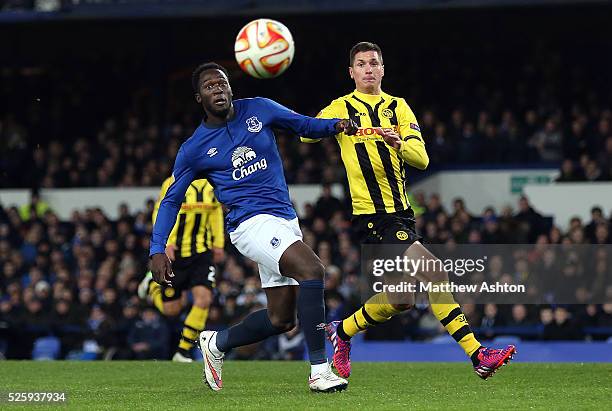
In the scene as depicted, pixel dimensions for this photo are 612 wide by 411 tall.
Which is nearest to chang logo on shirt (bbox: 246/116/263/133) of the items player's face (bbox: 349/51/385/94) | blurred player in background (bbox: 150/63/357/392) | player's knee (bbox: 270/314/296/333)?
blurred player in background (bbox: 150/63/357/392)

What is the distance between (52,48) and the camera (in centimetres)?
2720

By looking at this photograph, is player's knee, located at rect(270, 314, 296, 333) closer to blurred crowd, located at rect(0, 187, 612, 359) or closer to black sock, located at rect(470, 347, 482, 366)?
black sock, located at rect(470, 347, 482, 366)

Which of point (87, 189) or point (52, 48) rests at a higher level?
point (52, 48)

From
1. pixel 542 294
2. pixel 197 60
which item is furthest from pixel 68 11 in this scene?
pixel 542 294

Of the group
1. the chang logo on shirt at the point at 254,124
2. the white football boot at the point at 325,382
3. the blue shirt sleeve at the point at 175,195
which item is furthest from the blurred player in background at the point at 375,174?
the blue shirt sleeve at the point at 175,195

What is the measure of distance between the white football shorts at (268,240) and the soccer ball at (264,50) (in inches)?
75.4

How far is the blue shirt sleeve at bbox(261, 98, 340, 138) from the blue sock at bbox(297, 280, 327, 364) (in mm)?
995

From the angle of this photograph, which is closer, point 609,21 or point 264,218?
point 264,218

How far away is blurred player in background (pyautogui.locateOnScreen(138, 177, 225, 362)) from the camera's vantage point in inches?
491

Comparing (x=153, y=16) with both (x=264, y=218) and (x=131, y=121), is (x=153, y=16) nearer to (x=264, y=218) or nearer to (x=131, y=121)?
(x=131, y=121)

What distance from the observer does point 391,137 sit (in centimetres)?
809

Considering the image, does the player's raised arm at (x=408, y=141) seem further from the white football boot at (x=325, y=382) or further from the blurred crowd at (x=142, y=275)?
the blurred crowd at (x=142, y=275)

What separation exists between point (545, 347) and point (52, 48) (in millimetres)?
16850

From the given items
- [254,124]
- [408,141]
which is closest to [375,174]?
[408,141]
